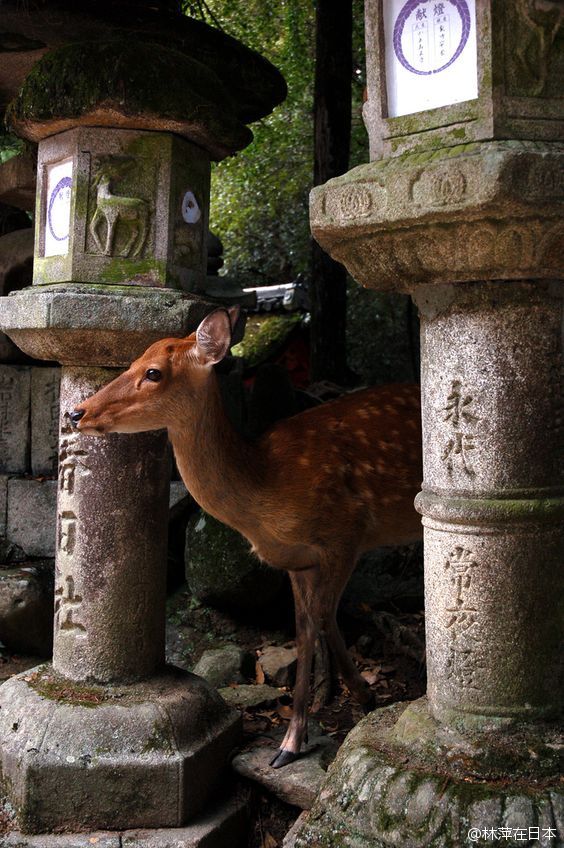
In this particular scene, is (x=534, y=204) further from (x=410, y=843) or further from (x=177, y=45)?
(x=177, y=45)

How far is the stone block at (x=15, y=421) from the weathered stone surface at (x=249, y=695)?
2409 millimetres

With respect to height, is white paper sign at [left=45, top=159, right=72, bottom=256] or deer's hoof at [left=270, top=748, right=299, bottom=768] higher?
white paper sign at [left=45, top=159, right=72, bottom=256]

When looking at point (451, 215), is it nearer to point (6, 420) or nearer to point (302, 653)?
point (302, 653)

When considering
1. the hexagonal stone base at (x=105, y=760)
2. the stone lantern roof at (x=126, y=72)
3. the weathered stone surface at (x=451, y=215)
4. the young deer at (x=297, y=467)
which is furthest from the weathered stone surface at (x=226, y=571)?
the weathered stone surface at (x=451, y=215)

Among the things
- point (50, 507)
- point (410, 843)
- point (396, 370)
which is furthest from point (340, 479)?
point (396, 370)

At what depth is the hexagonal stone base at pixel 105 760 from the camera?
12.1 ft

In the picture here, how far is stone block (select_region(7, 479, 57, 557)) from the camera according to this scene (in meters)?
6.18

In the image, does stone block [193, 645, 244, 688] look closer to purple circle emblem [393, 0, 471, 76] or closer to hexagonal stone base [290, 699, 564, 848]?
hexagonal stone base [290, 699, 564, 848]

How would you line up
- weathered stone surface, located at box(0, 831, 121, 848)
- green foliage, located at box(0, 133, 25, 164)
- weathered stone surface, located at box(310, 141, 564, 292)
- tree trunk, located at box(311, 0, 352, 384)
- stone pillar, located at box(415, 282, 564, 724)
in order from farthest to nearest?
tree trunk, located at box(311, 0, 352, 384) < green foliage, located at box(0, 133, 25, 164) < weathered stone surface, located at box(0, 831, 121, 848) < stone pillar, located at box(415, 282, 564, 724) < weathered stone surface, located at box(310, 141, 564, 292)

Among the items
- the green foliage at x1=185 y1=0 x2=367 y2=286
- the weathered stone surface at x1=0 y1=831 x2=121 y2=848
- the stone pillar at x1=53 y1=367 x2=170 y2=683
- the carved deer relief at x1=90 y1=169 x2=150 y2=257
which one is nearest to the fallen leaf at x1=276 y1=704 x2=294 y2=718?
the stone pillar at x1=53 y1=367 x2=170 y2=683

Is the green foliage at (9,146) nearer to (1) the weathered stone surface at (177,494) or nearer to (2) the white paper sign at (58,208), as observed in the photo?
(2) the white paper sign at (58,208)

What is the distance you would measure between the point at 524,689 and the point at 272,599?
122 inches

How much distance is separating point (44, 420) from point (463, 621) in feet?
13.9

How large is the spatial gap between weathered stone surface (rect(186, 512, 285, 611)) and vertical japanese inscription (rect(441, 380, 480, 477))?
2.90 m
